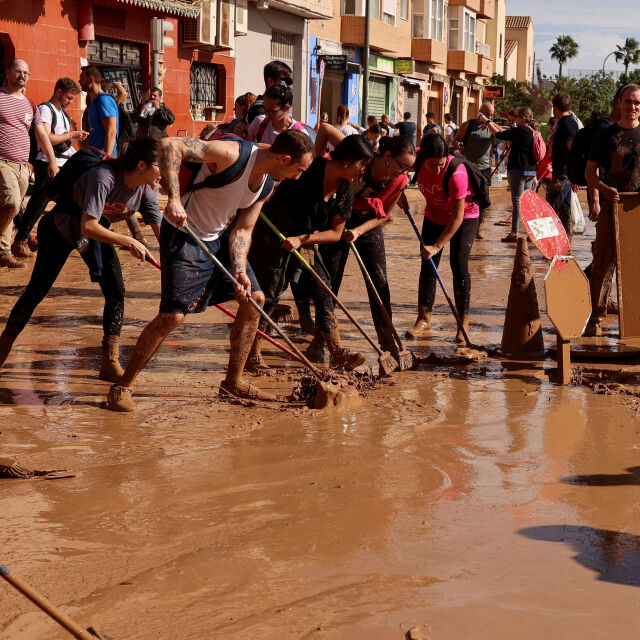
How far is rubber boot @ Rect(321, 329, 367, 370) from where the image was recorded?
21.5 ft

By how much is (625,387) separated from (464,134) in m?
9.99

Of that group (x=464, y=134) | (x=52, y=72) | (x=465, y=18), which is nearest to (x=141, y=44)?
(x=52, y=72)

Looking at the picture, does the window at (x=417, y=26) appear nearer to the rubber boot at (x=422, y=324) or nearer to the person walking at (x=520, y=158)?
the person walking at (x=520, y=158)

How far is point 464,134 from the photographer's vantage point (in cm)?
1566

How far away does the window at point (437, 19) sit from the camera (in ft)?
135

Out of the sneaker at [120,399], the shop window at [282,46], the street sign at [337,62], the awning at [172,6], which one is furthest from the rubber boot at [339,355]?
the street sign at [337,62]

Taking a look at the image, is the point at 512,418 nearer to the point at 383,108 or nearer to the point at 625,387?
the point at 625,387

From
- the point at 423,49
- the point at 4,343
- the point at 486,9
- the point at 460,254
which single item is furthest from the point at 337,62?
the point at 4,343

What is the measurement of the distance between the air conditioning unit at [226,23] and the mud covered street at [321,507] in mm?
17233

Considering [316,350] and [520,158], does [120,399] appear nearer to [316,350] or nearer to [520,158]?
[316,350]

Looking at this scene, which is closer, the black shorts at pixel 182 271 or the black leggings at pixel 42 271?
the black shorts at pixel 182 271

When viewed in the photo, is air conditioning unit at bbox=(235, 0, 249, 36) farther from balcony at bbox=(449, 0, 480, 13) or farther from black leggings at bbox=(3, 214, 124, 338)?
balcony at bbox=(449, 0, 480, 13)

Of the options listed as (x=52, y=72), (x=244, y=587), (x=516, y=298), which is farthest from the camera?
(x=52, y=72)

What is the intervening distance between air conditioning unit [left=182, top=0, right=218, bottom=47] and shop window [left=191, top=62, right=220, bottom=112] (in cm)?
79
